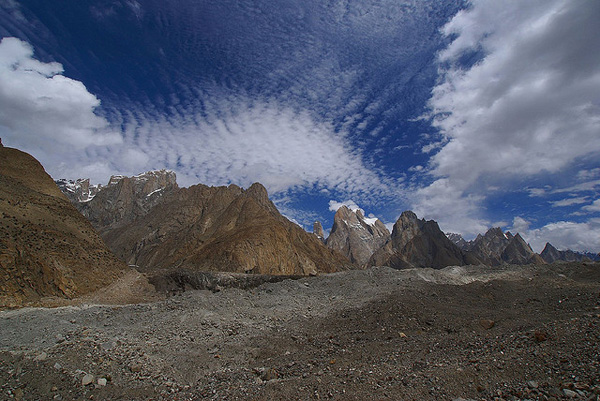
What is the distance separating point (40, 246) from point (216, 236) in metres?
58.0

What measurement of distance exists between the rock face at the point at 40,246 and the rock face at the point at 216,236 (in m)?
15.4

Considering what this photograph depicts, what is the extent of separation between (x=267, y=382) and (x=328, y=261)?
9353cm

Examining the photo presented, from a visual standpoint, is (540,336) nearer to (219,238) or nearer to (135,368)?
(135,368)

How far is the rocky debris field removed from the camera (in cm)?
636

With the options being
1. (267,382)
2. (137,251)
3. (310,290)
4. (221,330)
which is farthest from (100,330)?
(137,251)

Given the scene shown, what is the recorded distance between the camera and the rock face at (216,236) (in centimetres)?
6612

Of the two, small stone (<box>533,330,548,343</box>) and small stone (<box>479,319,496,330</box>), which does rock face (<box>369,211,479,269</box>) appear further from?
small stone (<box>533,330,548,343</box>)

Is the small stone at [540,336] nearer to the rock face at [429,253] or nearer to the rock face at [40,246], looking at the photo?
the rock face at [40,246]

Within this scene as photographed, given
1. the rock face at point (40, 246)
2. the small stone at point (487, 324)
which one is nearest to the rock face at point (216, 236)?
the rock face at point (40, 246)

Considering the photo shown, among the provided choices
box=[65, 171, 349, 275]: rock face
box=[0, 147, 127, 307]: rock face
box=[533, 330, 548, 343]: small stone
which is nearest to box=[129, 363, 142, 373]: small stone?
box=[533, 330, 548, 343]: small stone

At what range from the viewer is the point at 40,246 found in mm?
24062

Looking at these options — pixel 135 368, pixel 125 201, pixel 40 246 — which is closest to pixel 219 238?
pixel 40 246

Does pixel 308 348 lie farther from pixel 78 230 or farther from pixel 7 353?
pixel 78 230

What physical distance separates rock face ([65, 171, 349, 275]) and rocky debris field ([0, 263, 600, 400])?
34871 mm
